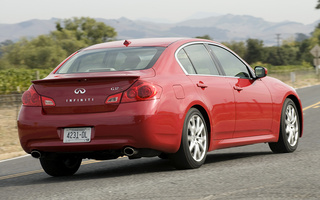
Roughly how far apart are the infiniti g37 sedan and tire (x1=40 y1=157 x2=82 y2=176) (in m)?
0.01

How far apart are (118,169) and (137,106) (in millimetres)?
1647

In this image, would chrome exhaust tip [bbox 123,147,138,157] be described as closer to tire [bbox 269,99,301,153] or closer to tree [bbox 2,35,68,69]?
tire [bbox 269,99,301,153]

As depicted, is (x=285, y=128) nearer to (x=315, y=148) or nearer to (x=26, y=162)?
(x=315, y=148)

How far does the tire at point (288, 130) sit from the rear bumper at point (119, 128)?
2.59 meters

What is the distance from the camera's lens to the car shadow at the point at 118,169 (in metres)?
7.11

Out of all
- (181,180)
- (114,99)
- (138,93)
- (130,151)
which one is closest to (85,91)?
(114,99)

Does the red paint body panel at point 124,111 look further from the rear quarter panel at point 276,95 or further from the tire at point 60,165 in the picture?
the rear quarter panel at point 276,95

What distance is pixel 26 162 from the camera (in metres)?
9.97

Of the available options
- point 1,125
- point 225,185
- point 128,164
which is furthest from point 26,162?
point 1,125

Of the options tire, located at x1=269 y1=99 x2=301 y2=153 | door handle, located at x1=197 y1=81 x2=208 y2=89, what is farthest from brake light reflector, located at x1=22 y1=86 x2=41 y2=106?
tire, located at x1=269 y1=99 x2=301 y2=153

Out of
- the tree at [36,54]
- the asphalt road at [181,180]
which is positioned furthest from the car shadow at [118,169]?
the tree at [36,54]

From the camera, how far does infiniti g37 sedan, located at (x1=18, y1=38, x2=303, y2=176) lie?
654cm

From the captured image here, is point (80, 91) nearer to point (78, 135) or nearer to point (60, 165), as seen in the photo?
point (78, 135)

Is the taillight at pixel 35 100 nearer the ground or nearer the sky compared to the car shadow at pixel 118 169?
nearer the sky
